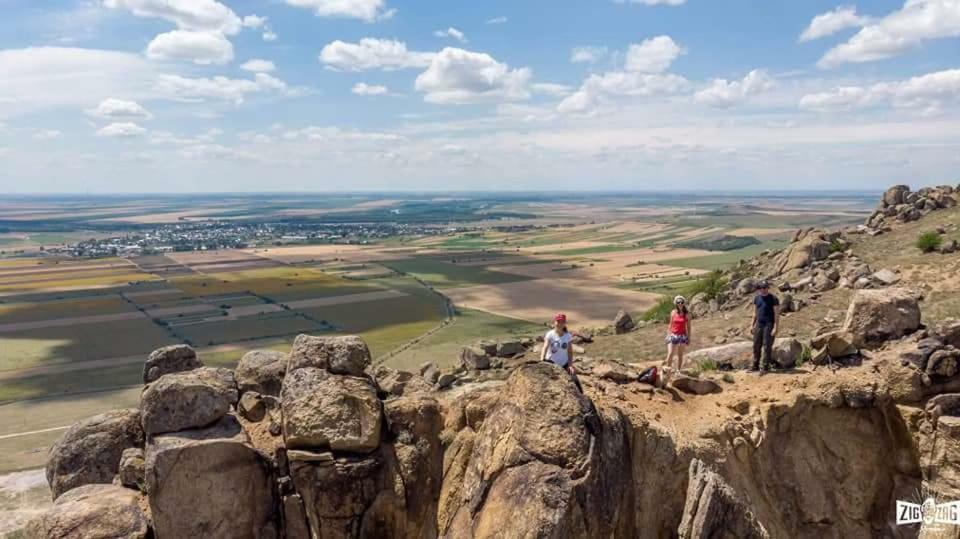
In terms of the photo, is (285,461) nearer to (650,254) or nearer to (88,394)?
(88,394)

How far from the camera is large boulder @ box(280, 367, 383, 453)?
18.0 meters

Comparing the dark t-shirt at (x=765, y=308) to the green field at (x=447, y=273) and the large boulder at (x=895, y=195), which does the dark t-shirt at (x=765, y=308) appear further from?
the green field at (x=447, y=273)

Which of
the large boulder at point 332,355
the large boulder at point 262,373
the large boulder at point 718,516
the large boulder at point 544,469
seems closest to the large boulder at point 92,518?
the large boulder at point 332,355

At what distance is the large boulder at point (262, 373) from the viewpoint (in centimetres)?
2255

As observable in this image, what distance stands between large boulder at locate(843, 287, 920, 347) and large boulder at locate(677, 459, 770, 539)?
10.2 metres

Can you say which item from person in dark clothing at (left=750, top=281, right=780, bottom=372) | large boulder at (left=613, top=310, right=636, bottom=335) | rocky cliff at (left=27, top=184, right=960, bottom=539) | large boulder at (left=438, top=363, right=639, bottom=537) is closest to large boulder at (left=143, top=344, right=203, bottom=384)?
rocky cliff at (left=27, top=184, right=960, bottom=539)

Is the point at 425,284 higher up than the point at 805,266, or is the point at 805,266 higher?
the point at 805,266

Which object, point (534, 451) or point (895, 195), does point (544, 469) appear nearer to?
point (534, 451)

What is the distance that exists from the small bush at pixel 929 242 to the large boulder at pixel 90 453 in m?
44.3

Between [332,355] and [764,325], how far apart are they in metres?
14.3

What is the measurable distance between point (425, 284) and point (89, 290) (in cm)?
7679

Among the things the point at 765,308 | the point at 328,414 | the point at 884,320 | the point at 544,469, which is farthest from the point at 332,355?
the point at 884,320

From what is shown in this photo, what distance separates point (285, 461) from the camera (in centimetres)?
1856

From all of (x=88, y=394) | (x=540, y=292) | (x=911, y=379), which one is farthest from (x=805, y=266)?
(x=540, y=292)
